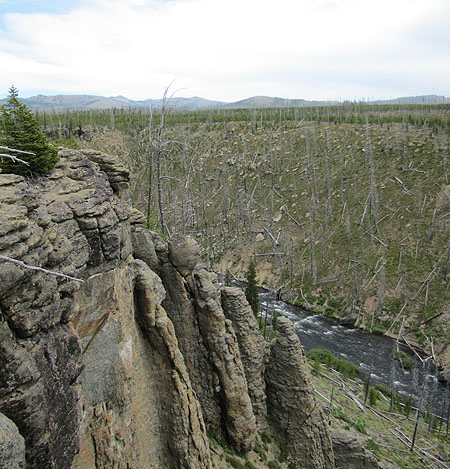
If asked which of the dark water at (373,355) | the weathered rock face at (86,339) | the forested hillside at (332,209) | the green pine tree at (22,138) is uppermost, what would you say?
the green pine tree at (22,138)

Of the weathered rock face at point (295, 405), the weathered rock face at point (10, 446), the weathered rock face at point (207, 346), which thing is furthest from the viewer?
the weathered rock face at point (295, 405)

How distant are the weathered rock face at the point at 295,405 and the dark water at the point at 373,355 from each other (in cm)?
2357

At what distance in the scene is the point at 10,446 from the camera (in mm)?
6516

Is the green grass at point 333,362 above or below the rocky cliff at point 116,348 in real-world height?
below

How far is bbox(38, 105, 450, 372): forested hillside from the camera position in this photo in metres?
59.9

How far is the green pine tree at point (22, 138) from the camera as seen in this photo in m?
11.0

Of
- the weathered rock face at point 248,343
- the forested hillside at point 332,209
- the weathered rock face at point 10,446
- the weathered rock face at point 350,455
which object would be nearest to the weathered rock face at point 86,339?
the weathered rock face at point 10,446

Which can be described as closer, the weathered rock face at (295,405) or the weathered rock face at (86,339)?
the weathered rock face at (86,339)

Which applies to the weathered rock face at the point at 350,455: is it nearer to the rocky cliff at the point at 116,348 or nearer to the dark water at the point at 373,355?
the rocky cliff at the point at 116,348

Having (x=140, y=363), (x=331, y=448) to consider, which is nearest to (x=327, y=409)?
(x=331, y=448)

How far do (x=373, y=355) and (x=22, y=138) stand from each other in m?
50.2

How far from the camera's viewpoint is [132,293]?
14.1 metres

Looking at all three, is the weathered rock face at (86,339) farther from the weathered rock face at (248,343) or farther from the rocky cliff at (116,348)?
the weathered rock face at (248,343)

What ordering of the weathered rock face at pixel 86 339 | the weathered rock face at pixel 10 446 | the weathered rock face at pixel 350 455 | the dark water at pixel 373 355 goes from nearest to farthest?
the weathered rock face at pixel 10 446
the weathered rock face at pixel 86 339
the weathered rock face at pixel 350 455
the dark water at pixel 373 355
